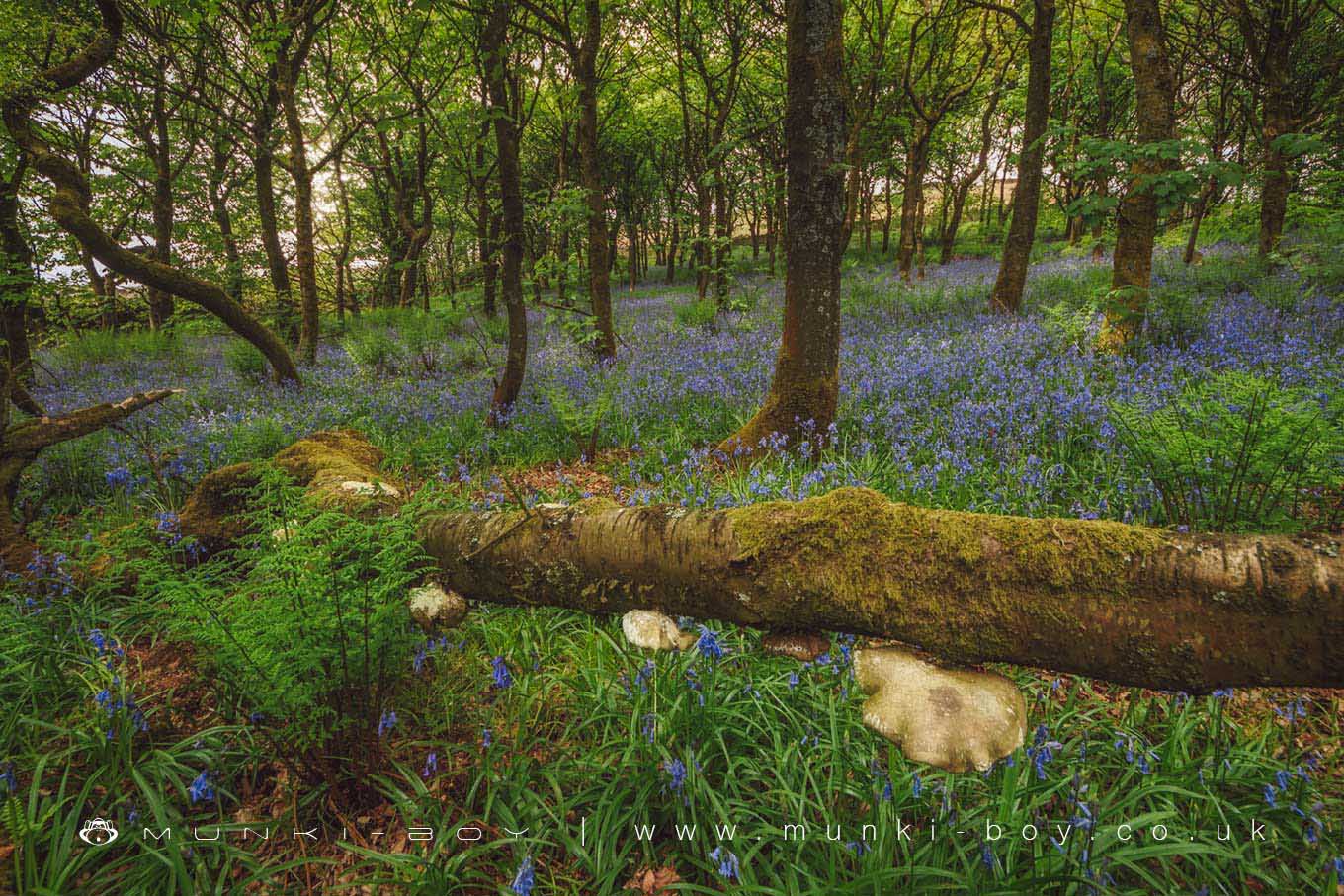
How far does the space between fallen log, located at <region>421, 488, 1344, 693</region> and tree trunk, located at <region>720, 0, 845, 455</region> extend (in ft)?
8.66

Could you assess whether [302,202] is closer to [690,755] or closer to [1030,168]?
[690,755]

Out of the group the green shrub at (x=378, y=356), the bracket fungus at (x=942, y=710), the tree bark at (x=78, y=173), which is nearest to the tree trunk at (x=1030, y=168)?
the bracket fungus at (x=942, y=710)

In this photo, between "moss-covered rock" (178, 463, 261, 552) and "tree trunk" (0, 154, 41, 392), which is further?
"tree trunk" (0, 154, 41, 392)

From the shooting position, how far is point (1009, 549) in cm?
154

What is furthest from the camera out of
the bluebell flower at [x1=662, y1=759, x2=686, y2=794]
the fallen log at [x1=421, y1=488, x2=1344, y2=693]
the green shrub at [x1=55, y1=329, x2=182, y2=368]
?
the green shrub at [x1=55, y1=329, x2=182, y2=368]

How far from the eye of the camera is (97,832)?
191cm

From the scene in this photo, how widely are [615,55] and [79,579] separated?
17.9 metres

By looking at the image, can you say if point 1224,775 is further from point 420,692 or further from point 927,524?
point 420,692

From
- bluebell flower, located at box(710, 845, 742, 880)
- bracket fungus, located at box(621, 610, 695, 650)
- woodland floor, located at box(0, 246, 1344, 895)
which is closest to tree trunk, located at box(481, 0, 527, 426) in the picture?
woodland floor, located at box(0, 246, 1344, 895)

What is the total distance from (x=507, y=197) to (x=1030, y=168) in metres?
8.07

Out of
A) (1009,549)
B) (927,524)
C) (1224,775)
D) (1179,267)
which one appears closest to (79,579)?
(927,524)

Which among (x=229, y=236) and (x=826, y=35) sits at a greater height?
(x=229, y=236)

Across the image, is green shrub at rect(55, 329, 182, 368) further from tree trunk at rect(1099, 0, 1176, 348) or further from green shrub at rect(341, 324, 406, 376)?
tree trunk at rect(1099, 0, 1176, 348)

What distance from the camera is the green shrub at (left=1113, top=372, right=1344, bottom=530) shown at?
8.85 ft
